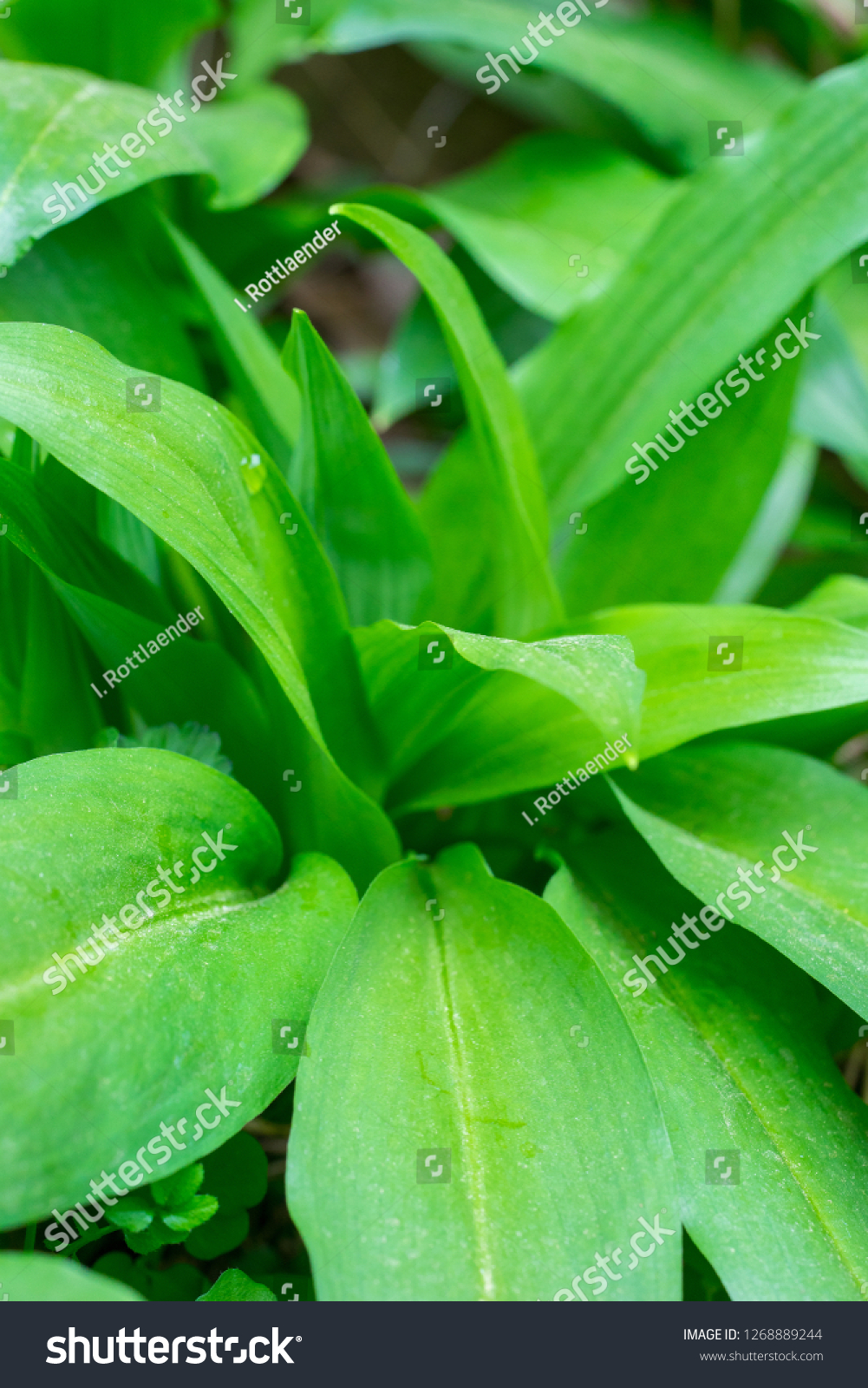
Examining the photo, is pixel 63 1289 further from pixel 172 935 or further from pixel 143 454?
pixel 143 454

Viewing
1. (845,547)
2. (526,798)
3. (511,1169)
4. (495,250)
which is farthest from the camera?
(845,547)

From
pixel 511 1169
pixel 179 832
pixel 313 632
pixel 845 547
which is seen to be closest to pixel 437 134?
pixel 845 547

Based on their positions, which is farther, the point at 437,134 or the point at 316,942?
the point at 437,134

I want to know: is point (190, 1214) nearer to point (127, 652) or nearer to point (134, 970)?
point (134, 970)
